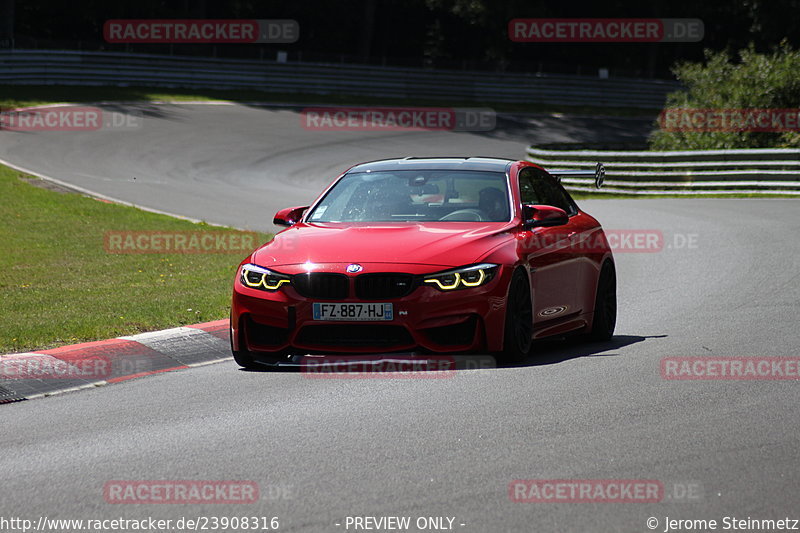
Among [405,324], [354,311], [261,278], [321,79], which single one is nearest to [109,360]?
[261,278]

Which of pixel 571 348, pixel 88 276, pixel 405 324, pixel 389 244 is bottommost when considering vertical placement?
pixel 88 276

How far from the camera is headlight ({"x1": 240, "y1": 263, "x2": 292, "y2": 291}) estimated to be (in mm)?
8500

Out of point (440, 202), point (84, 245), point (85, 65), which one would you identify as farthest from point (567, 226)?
point (85, 65)

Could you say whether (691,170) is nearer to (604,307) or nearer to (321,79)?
(604,307)

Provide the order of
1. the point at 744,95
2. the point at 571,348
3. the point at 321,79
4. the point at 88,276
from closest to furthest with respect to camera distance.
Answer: the point at 571,348
the point at 88,276
the point at 744,95
the point at 321,79

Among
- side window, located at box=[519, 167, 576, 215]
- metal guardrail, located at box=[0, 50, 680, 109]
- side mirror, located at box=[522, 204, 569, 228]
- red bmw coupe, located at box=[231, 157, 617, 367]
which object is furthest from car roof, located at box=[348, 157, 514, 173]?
metal guardrail, located at box=[0, 50, 680, 109]

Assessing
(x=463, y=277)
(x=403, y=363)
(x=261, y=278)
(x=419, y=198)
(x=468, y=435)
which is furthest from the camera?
(x=419, y=198)

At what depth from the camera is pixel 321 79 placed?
52.8m

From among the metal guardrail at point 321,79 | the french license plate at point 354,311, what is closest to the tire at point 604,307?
the french license plate at point 354,311

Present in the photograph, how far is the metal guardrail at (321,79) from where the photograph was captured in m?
46.4

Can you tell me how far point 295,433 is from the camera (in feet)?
22.1

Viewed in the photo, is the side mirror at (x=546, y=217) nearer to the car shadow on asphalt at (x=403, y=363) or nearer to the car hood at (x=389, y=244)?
the car hood at (x=389, y=244)

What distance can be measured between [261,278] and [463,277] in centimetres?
137

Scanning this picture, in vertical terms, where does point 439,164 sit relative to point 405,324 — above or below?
above
